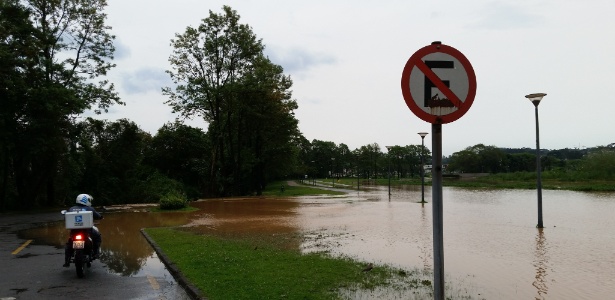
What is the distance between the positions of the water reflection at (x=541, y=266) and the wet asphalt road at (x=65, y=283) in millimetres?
5963

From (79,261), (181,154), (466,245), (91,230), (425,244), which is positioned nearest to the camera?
(79,261)

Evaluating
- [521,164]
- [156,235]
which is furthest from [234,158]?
[521,164]

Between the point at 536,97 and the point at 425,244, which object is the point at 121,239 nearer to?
the point at 425,244

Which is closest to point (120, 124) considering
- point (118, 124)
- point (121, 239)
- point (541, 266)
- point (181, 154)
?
point (118, 124)

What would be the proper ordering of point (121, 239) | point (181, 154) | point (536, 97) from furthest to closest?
point (181, 154) < point (536, 97) < point (121, 239)

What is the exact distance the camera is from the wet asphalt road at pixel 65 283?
6.94 meters

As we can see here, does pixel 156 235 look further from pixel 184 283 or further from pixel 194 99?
pixel 194 99

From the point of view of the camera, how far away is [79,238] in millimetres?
8367

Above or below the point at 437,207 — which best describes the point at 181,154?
above

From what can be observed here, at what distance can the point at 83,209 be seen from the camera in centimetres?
864

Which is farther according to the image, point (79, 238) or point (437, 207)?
point (79, 238)

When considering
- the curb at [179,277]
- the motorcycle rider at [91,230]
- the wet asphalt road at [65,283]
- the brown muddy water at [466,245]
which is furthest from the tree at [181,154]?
the motorcycle rider at [91,230]

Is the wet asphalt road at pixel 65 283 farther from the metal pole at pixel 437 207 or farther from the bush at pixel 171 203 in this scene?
the bush at pixel 171 203

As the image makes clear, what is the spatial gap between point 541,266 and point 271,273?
591cm
